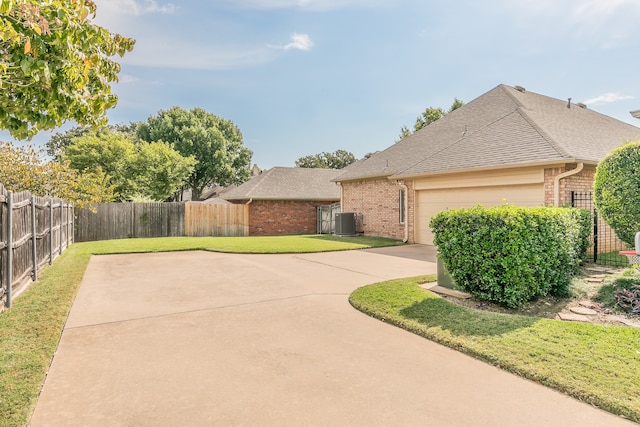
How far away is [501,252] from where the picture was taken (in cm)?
490

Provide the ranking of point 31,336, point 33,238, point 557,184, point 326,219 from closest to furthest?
point 31,336
point 33,238
point 557,184
point 326,219

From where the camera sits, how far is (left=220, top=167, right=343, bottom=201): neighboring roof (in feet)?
69.8

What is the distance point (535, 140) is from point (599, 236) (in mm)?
3220

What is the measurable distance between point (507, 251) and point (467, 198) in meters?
7.32

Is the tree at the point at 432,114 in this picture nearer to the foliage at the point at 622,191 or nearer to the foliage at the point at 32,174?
the foliage at the point at 622,191

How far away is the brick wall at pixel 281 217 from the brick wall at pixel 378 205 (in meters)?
4.02

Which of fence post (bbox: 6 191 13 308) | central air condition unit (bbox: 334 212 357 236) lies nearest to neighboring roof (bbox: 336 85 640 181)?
central air condition unit (bbox: 334 212 357 236)

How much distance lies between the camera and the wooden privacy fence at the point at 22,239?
537cm

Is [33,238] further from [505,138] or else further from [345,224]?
[505,138]

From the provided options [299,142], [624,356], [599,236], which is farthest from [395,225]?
[299,142]

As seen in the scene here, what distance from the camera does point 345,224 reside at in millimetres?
17250

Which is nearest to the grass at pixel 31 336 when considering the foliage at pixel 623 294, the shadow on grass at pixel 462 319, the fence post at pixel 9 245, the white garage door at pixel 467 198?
the fence post at pixel 9 245

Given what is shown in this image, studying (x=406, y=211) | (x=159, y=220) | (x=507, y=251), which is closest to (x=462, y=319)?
(x=507, y=251)

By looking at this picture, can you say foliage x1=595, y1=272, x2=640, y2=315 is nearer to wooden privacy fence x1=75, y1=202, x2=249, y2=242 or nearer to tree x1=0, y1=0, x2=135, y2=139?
tree x1=0, y1=0, x2=135, y2=139
